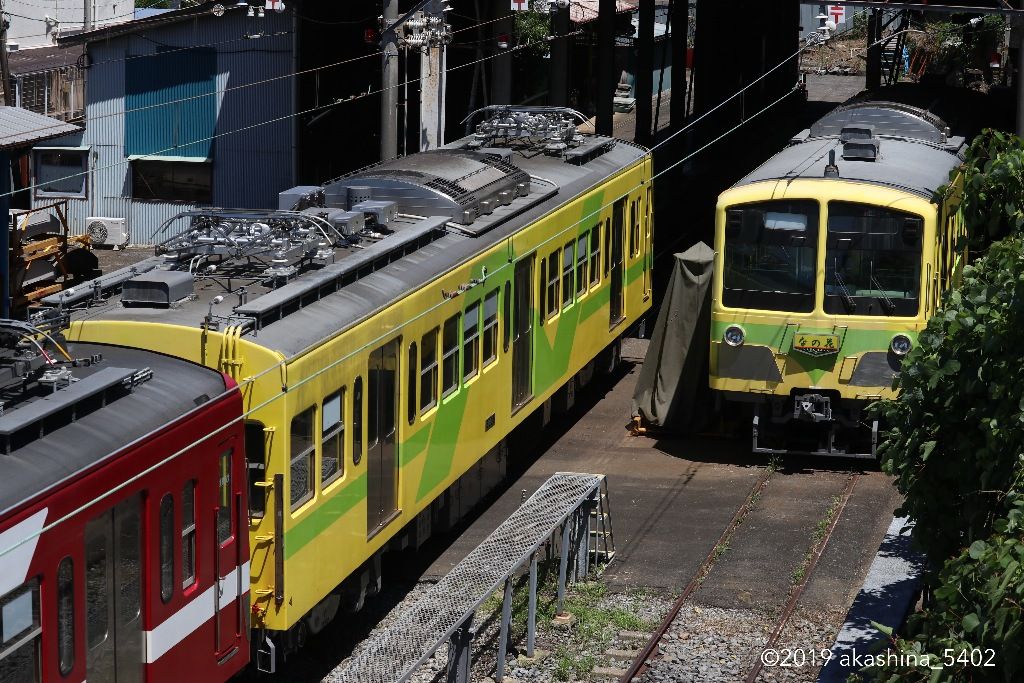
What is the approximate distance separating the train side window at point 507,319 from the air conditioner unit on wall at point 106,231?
15.5 meters

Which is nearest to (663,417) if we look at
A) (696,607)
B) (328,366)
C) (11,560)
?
(696,607)

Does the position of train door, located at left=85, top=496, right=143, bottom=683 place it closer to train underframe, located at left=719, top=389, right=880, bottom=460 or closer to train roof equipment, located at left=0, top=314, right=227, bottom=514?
train roof equipment, located at left=0, top=314, right=227, bottom=514

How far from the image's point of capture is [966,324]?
7.61 m

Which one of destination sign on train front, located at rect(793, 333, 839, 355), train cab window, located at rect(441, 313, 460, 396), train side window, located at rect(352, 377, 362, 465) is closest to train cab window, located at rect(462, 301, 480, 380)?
train cab window, located at rect(441, 313, 460, 396)

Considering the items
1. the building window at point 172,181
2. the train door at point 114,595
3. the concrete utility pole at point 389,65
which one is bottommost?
the building window at point 172,181

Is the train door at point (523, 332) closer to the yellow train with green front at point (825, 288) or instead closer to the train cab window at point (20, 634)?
the yellow train with green front at point (825, 288)

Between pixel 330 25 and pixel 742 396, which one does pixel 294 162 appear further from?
pixel 742 396

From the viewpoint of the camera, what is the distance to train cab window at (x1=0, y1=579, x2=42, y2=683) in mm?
7227

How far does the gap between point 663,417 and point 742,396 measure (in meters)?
1.37

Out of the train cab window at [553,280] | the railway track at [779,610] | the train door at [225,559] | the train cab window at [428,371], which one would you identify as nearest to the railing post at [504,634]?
the railway track at [779,610]

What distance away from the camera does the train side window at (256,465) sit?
983 centimetres

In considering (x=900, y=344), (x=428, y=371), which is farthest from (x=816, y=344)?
(x=428, y=371)

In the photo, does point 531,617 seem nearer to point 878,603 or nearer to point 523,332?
point 878,603

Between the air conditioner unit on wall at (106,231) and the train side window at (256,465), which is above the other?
the train side window at (256,465)
